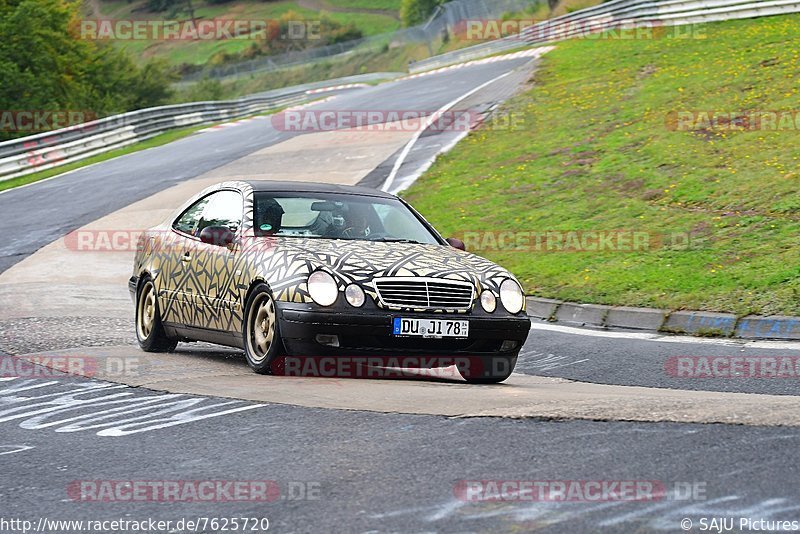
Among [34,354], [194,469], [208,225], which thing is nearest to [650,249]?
[208,225]

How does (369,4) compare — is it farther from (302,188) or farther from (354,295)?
(354,295)

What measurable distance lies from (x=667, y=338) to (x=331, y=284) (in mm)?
4319

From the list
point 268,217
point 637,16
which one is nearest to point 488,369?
point 268,217

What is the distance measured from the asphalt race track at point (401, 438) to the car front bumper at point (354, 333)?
0.81 ft

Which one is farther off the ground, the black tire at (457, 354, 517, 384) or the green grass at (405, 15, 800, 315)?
the green grass at (405, 15, 800, 315)

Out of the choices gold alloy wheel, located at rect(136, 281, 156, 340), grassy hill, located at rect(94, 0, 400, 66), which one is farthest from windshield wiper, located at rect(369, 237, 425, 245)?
grassy hill, located at rect(94, 0, 400, 66)

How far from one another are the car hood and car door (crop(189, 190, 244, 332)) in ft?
1.61

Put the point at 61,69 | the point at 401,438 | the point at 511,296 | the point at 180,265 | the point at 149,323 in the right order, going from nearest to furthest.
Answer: the point at 401,438, the point at 511,296, the point at 180,265, the point at 149,323, the point at 61,69

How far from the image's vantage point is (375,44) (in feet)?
296

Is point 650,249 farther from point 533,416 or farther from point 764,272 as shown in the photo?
point 533,416

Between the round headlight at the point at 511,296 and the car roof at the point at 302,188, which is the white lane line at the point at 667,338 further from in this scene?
the car roof at the point at 302,188

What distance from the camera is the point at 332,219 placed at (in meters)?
10.1

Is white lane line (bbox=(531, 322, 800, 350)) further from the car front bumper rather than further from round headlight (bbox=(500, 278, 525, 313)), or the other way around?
the car front bumper

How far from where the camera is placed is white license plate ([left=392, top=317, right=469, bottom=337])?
8.73 m
